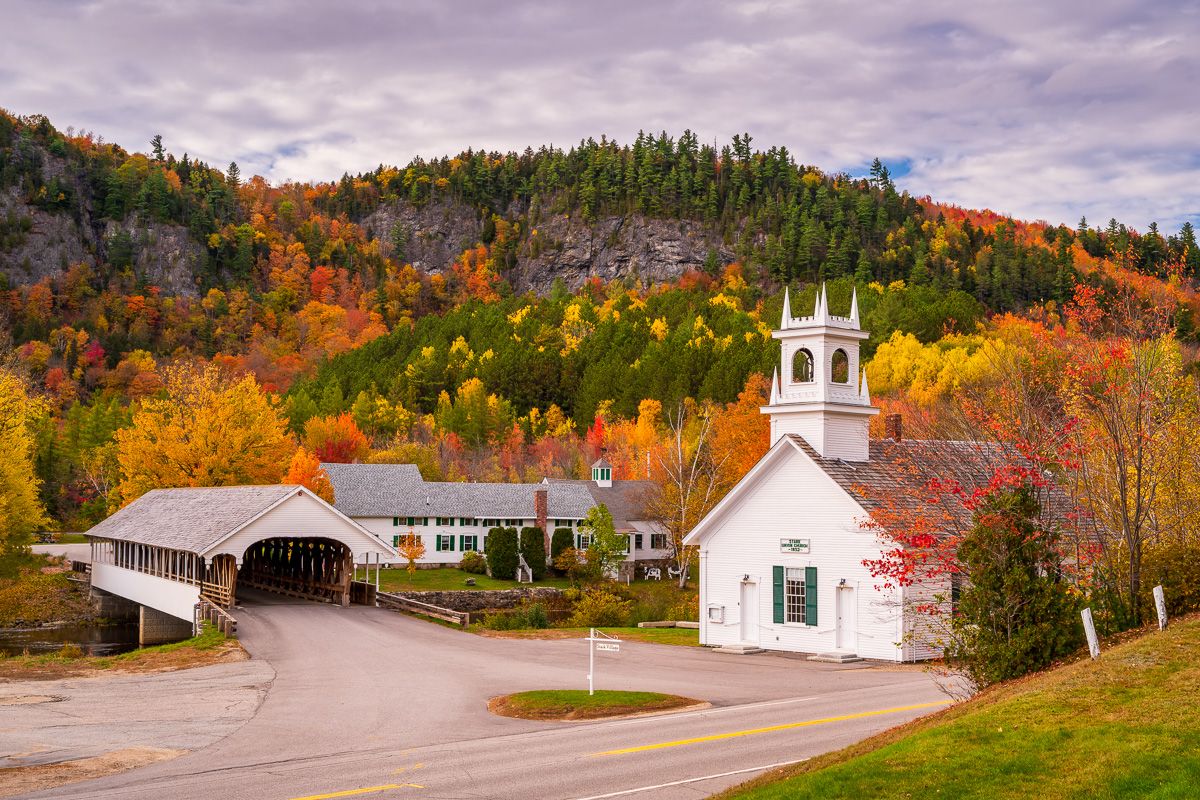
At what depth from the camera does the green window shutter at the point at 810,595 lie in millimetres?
29281

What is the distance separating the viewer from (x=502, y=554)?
62844 mm

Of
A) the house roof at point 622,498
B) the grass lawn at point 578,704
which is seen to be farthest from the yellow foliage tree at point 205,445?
the grass lawn at point 578,704

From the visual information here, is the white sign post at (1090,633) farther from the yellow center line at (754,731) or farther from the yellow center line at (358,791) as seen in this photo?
the yellow center line at (358,791)

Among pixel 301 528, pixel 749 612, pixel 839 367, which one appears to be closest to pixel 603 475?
pixel 301 528

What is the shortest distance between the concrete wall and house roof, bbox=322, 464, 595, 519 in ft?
58.2

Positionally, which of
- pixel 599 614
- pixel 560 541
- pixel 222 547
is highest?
pixel 222 547

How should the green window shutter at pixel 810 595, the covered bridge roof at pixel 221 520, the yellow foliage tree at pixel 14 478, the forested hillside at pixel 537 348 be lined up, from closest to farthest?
the green window shutter at pixel 810 595 → the covered bridge roof at pixel 221 520 → the yellow foliage tree at pixel 14 478 → the forested hillside at pixel 537 348

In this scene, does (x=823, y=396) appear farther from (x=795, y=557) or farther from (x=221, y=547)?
(x=221, y=547)

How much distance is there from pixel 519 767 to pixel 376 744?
318cm

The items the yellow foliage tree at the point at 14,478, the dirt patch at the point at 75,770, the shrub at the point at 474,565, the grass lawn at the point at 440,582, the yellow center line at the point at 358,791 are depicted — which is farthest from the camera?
the shrub at the point at 474,565

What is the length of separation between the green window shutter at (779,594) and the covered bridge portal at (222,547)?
56.7 feet

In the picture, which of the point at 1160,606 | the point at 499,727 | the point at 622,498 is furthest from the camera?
the point at 622,498

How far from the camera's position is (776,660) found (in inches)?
1118

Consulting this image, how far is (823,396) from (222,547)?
22.9 meters
